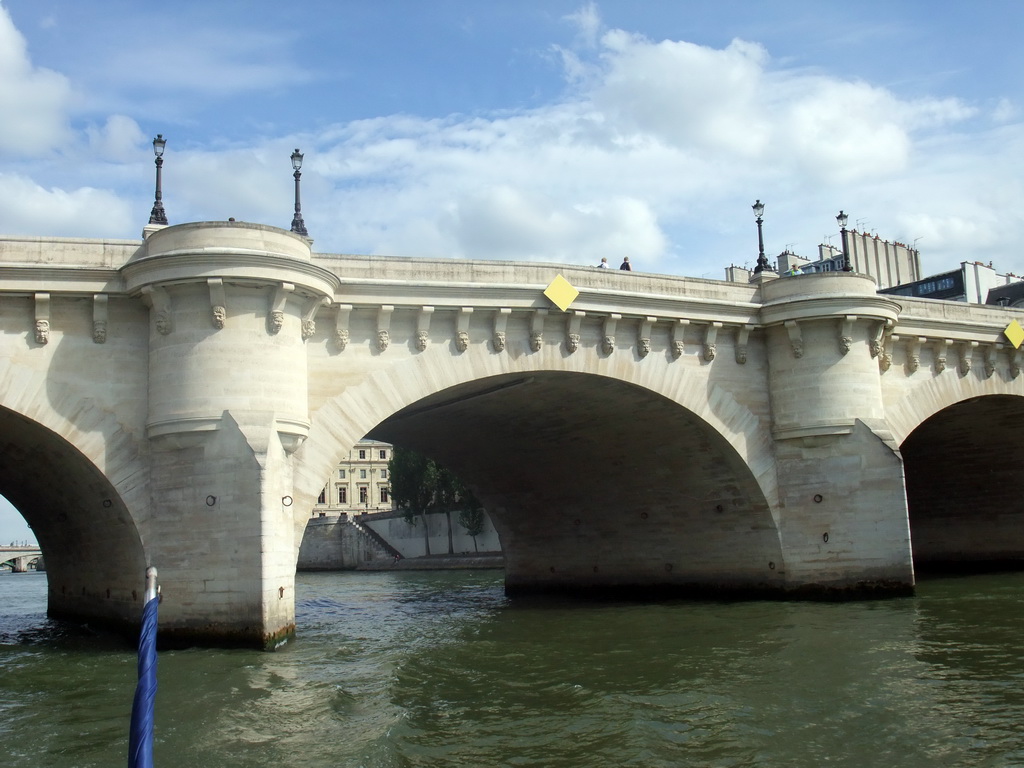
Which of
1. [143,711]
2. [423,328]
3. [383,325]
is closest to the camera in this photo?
[143,711]

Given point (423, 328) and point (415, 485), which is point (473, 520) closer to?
point (415, 485)

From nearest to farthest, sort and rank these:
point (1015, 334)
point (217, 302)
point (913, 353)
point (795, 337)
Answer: point (217, 302), point (795, 337), point (913, 353), point (1015, 334)

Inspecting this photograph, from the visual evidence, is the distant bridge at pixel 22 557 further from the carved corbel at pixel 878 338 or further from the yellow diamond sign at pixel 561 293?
the carved corbel at pixel 878 338

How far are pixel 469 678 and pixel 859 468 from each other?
14093 mm

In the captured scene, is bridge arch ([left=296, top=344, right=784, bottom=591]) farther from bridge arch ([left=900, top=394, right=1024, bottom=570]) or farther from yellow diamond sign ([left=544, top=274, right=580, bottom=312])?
bridge arch ([left=900, top=394, right=1024, bottom=570])

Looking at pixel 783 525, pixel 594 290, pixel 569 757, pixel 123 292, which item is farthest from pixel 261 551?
pixel 783 525

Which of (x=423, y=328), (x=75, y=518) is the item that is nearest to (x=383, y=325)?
(x=423, y=328)

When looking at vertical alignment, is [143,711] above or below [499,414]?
below

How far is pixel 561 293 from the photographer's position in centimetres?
2448

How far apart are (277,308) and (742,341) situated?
13.3 m

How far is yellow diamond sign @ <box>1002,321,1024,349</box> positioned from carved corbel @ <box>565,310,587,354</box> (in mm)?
15923

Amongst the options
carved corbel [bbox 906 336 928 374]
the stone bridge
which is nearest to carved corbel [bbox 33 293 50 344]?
the stone bridge

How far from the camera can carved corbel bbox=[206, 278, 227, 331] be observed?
19703 millimetres

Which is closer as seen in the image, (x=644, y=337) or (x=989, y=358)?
(x=644, y=337)
